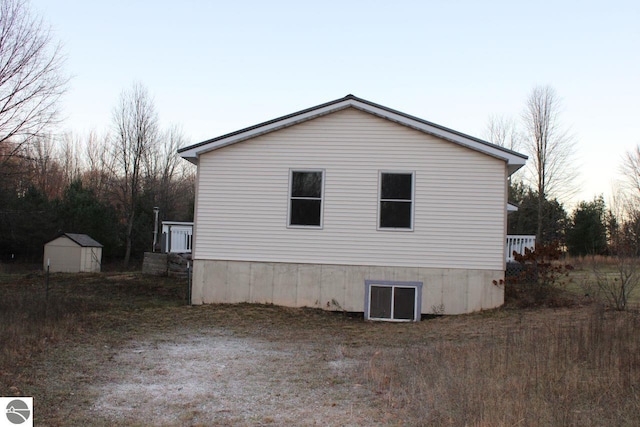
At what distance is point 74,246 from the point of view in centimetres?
2630

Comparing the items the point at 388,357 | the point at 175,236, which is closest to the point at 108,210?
the point at 175,236

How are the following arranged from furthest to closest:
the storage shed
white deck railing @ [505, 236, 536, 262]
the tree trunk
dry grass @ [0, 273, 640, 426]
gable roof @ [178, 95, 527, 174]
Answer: the tree trunk < the storage shed < white deck railing @ [505, 236, 536, 262] < gable roof @ [178, 95, 527, 174] < dry grass @ [0, 273, 640, 426]

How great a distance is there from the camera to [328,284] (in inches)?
545

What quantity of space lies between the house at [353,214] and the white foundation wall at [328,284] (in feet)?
0.08

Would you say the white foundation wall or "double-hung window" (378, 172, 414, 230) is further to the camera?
"double-hung window" (378, 172, 414, 230)

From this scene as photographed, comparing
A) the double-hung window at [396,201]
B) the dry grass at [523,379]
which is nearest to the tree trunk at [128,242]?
the double-hung window at [396,201]

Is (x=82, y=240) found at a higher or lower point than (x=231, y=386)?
higher

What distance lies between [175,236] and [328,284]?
8.85 meters

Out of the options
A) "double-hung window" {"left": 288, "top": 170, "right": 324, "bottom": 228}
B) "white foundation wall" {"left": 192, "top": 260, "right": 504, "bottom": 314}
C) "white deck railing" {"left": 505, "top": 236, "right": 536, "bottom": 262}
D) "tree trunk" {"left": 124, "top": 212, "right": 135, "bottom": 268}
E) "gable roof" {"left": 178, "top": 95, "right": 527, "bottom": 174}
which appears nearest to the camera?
"gable roof" {"left": 178, "top": 95, "right": 527, "bottom": 174}

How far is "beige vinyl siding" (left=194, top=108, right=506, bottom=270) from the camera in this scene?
535 inches

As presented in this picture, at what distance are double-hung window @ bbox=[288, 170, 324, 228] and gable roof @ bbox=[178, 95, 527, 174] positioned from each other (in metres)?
1.25

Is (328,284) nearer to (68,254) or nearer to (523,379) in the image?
(523,379)

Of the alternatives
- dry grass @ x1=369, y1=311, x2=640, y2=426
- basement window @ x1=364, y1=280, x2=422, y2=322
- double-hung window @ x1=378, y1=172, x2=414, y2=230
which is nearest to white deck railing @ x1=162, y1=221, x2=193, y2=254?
basement window @ x1=364, y1=280, x2=422, y2=322

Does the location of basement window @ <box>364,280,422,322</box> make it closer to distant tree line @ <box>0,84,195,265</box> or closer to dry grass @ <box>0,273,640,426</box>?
dry grass @ <box>0,273,640,426</box>
